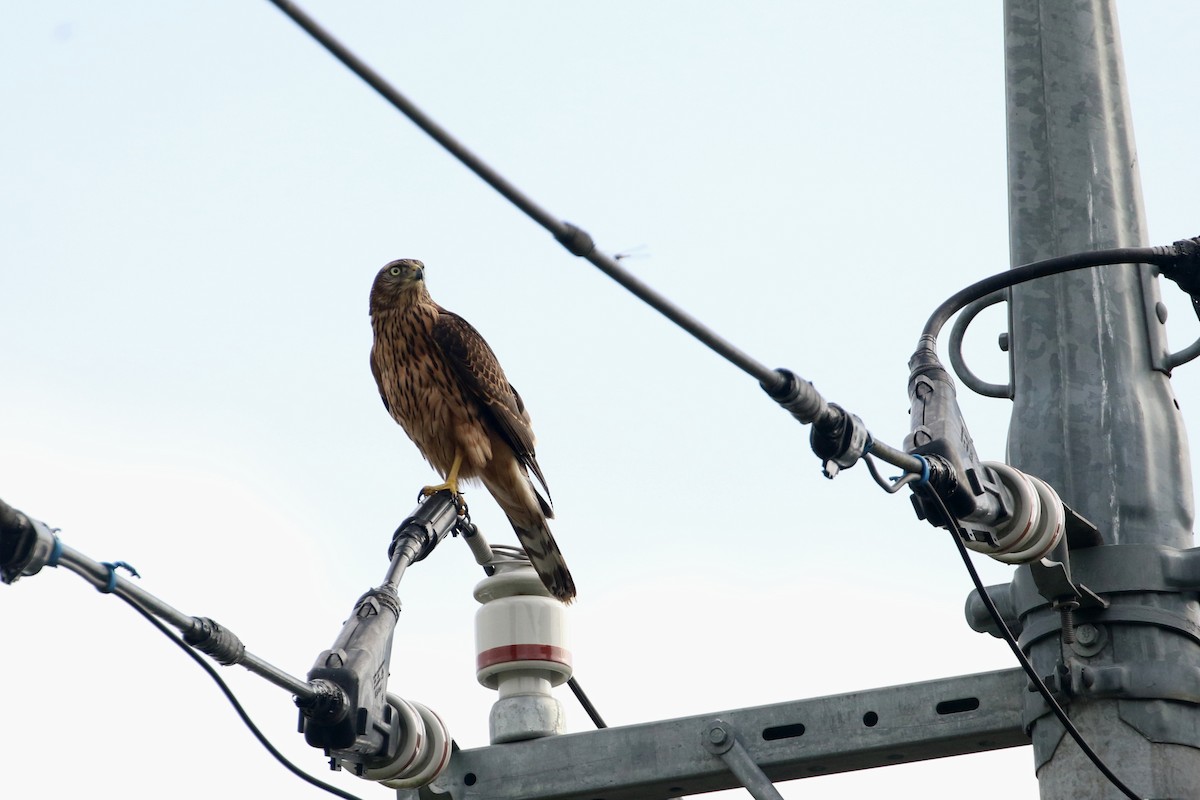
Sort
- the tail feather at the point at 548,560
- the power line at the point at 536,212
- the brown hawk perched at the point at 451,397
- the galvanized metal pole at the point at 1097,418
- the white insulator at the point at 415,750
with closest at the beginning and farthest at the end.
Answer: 1. the power line at the point at 536,212
2. the white insulator at the point at 415,750
3. the galvanized metal pole at the point at 1097,418
4. the tail feather at the point at 548,560
5. the brown hawk perched at the point at 451,397

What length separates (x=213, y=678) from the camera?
12.2 ft

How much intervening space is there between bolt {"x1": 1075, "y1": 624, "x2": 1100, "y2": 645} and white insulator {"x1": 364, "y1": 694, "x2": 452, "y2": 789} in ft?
5.36

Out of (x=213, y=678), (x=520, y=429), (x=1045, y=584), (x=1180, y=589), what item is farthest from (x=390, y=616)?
(x=520, y=429)

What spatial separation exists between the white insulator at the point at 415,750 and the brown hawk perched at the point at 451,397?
2.63m

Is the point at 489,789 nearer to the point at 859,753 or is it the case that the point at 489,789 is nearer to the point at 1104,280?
the point at 859,753

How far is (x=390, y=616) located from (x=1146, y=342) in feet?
7.22

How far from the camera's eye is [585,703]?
18.9 ft

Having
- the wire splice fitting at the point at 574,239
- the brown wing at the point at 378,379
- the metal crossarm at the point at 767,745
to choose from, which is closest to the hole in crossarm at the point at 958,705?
the metal crossarm at the point at 767,745

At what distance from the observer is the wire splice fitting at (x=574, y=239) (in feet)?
11.2

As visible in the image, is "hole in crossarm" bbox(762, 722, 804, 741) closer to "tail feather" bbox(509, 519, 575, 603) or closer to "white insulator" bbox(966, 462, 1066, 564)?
"white insulator" bbox(966, 462, 1066, 564)

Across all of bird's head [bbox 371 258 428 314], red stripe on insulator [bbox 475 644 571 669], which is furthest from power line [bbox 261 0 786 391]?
bird's head [bbox 371 258 428 314]

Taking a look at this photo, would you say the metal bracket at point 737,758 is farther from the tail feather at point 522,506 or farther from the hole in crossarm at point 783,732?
the tail feather at point 522,506

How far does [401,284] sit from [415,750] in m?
3.88

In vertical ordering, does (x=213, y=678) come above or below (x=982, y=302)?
below
